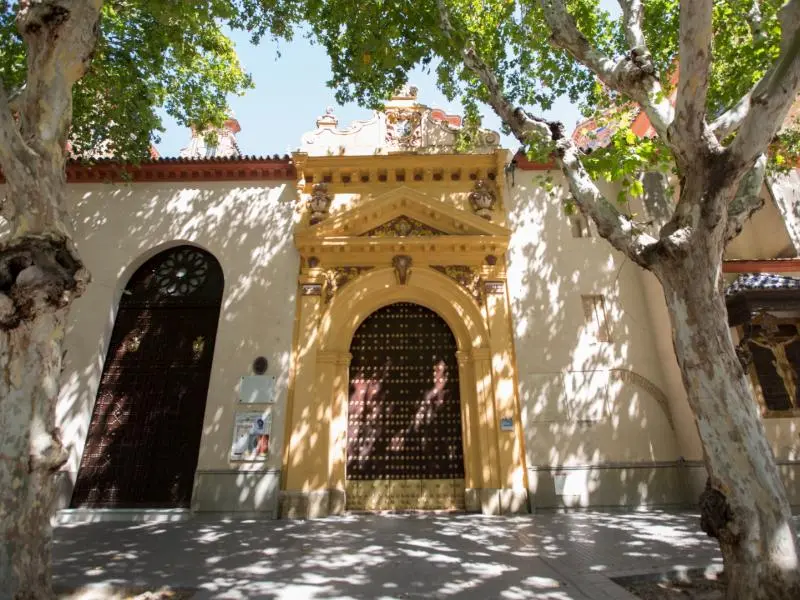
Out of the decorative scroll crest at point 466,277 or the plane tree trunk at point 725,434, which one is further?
the decorative scroll crest at point 466,277

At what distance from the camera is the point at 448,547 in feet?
16.9

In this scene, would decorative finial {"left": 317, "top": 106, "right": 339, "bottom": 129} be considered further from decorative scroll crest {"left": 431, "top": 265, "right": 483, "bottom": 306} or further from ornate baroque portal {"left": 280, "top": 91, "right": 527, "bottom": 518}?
decorative scroll crest {"left": 431, "top": 265, "right": 483, "bottom": 306}

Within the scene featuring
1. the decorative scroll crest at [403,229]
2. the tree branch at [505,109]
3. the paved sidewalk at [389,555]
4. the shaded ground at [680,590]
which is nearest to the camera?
the shaded ground at [680,590]

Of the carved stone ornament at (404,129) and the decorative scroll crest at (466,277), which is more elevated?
the carved stone ornament at (404,129)

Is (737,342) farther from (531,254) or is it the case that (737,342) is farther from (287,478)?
(287,478)

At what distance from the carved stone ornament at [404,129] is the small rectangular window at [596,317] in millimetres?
5344

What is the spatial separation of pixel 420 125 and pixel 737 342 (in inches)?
318

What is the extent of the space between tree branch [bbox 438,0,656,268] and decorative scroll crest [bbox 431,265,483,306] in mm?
3755

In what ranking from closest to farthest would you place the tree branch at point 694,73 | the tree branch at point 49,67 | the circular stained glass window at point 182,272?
the tree branch at point 694,73
the tree branch at point 49,67
the circular stained glass window at point 182,272

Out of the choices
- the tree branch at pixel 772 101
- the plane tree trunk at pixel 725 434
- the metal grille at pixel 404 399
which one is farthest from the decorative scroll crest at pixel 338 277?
the tree branch at pixel 772 101

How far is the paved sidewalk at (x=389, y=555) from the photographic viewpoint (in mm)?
3732

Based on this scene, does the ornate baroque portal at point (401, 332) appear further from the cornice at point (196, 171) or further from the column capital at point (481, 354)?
the cornice at point (196, 171)

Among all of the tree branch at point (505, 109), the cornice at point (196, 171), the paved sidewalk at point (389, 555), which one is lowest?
the paved sidewalk at point (389, 555)

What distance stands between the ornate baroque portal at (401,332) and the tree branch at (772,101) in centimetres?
550
